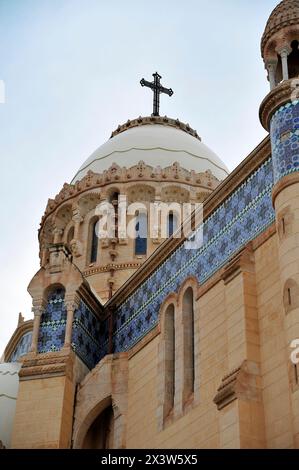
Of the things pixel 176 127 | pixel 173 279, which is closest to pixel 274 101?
pixel 173 279

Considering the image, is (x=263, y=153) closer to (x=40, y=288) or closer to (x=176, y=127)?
(x=40, y=288)

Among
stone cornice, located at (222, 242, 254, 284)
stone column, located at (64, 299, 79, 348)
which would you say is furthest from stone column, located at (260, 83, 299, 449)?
stone column, located at (64, 299, 79, 348)

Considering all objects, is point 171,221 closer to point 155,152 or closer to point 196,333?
point 155,152

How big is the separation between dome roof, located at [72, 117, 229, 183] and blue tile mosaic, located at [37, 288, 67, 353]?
29.0ft

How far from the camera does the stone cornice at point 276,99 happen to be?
14.6 meters

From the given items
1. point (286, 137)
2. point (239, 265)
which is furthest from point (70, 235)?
point (286, 137)

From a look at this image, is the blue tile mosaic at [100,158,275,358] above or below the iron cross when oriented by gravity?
below

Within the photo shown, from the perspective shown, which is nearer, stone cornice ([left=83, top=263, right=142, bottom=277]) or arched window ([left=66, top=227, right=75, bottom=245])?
stone cornice ([left=83, top=263, right=142, bottom=277])

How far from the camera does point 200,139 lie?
101 ft

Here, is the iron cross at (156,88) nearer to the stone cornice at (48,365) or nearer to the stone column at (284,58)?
the stone cornice at (48,365)

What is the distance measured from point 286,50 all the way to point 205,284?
13.5ft

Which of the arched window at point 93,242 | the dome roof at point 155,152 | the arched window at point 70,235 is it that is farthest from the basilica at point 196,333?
the dome roof at point 155,152

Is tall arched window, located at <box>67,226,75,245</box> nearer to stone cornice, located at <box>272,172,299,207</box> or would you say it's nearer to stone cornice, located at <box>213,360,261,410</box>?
stone cornice, located at <box>272,172,299,207</box>

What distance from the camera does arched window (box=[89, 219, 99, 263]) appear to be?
25766 mm
